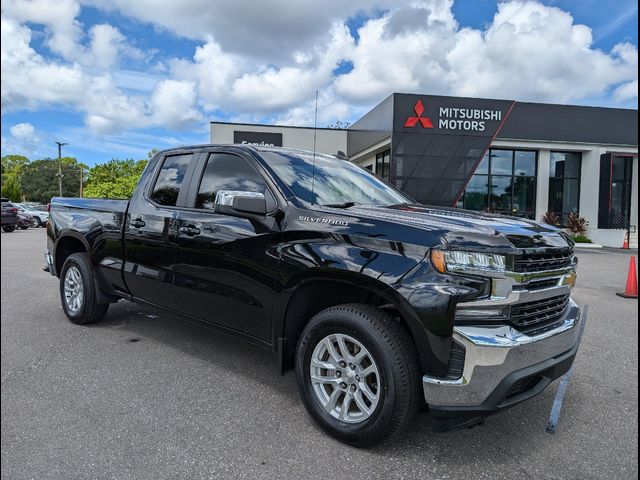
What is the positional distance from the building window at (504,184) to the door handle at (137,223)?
20859 mm

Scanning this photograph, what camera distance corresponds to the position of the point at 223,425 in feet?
10.3

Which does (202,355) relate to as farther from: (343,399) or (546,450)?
(546,450)

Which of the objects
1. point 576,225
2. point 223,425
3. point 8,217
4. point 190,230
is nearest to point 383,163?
point 576,225

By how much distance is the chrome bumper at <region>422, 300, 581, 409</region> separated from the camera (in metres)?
2.50

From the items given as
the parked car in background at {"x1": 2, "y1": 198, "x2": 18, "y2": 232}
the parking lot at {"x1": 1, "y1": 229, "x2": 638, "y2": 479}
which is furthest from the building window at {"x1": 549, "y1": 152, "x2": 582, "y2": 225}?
the parked car in background at {"x1": 2, "y1": 198, "x2": 18, "y2": 232}

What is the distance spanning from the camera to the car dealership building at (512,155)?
830 inches

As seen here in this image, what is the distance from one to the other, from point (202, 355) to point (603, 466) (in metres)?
3.24

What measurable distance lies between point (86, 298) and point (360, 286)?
142 inches

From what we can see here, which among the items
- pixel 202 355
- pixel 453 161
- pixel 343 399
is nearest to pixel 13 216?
pixel 453 161

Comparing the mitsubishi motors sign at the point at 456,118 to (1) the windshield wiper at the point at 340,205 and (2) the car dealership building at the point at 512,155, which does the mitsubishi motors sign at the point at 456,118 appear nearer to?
(2) the car dealership building at the point at 512,155

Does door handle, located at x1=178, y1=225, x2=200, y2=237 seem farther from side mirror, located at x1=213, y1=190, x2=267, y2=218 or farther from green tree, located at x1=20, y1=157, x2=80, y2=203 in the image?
green tree, located at x1=20, y1=157, x2=80, y2=203

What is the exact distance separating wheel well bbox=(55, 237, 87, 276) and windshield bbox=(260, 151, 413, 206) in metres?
2.99

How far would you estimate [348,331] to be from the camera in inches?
113

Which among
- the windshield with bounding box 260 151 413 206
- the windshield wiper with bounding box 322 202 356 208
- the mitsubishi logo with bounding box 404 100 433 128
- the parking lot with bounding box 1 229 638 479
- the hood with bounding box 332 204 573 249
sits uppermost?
the mitsubishi logo with bounding box 404 100 433 128
